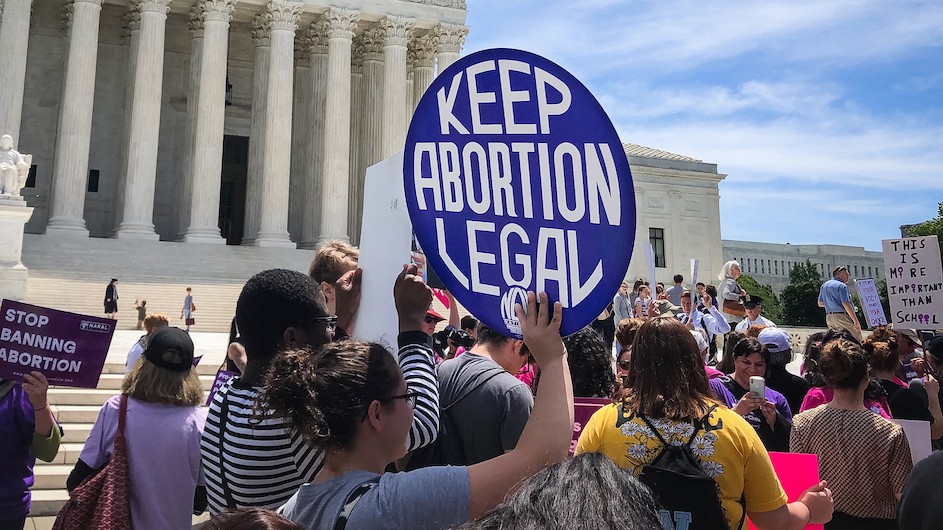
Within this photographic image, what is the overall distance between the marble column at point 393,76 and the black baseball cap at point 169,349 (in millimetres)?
29659

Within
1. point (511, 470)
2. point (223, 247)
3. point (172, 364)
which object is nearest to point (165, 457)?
point (172, 364)

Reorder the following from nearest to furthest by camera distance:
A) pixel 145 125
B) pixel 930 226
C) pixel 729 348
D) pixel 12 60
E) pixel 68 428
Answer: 1. pixel 729 348
2. pixel 68 428
3. pixel 12 60
4. pixel 145 125
5. pixel 930 226

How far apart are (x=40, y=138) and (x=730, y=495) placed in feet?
→ 114

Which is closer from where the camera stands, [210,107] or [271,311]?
[271,311]

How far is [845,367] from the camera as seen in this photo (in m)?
4.50

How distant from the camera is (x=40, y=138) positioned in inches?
1229

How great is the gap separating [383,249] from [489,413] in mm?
942

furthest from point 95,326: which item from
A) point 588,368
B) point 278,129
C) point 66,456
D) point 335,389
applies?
point 278,129

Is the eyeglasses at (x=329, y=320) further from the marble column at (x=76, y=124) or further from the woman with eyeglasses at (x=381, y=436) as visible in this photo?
the marble column at (x=76, y=124)

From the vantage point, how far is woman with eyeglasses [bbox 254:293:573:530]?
2033 millimetres

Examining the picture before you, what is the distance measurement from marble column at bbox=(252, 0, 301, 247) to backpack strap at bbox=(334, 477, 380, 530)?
2974cm

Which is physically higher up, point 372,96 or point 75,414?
point 372,96

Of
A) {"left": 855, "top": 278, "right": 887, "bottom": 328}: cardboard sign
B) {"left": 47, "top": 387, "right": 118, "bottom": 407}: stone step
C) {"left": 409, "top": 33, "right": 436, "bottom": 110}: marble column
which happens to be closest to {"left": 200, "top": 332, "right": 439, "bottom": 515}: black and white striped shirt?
{"left": 47, "top": 387, "right": 118, "bottom": 407}: stone step

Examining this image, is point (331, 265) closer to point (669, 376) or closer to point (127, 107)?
point (669, 376)
